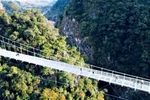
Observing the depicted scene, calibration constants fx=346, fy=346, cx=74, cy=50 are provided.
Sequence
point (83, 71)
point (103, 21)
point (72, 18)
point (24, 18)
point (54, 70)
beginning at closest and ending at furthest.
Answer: point (83, 71) → point (54, 70) → point (24, 18) → point (103, 21) → point (72, 18)

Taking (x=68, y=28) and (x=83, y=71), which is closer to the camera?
(x=83, y=71)

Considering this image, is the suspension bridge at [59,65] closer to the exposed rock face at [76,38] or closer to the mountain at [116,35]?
the mountain at [116,35]

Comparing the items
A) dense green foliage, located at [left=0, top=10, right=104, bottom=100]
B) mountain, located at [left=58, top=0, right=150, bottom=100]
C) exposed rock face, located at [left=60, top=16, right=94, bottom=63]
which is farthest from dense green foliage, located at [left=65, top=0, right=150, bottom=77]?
dense green foliage, located at [left=0, top=10, right=104, bottom=100]

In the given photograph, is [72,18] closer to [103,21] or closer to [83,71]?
[103,21]

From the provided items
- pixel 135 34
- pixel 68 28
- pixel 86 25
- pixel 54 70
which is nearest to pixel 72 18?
pixel 68 28

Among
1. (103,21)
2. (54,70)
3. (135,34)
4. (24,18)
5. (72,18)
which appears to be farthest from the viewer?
(72,18)

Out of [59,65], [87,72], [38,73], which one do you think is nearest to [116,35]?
[87,72]
